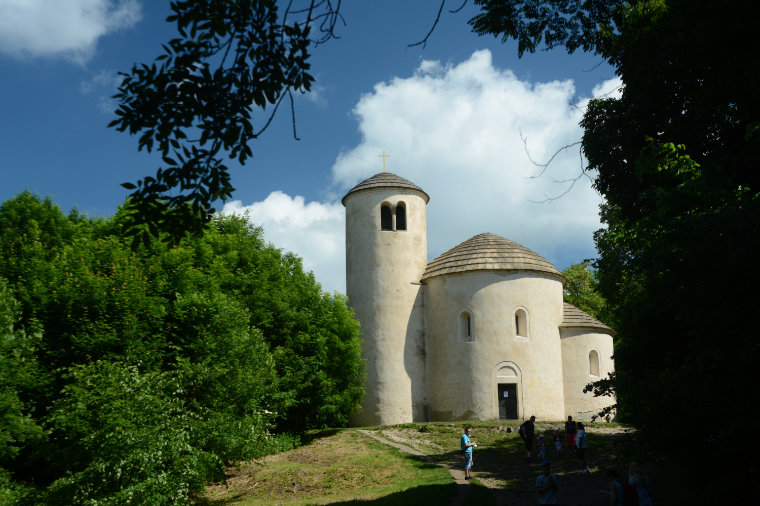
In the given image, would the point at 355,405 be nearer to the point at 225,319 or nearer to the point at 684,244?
the point at 225,319

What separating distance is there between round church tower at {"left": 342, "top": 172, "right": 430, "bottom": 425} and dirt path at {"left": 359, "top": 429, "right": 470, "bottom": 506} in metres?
3.94

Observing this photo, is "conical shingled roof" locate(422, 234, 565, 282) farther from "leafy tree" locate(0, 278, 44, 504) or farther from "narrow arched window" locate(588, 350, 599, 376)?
"leafy tree" locate(0, 278, 44, 504)

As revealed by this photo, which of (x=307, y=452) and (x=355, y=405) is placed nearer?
(x=307, y=452)

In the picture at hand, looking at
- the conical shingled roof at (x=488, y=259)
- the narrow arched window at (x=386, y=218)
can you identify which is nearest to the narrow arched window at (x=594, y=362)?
the conical shingled roof at (x=488, y=259)

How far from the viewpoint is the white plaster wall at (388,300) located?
104 feet

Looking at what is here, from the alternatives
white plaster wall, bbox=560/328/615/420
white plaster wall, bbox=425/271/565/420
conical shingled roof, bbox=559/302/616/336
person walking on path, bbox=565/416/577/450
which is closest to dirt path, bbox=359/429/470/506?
person walking on path, bbox=565/416/577/450

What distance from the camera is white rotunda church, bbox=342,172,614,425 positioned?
29969mm

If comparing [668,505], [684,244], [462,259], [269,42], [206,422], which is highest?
[462,259]

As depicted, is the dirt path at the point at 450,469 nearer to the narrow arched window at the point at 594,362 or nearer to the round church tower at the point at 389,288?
the round church tower at the point at 389,288

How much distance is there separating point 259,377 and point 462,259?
46.8ft

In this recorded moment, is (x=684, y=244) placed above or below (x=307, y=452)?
above

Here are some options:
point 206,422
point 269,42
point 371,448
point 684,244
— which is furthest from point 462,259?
point 269,42

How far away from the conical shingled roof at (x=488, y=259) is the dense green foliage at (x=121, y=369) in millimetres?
9459

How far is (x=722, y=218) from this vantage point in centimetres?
893
